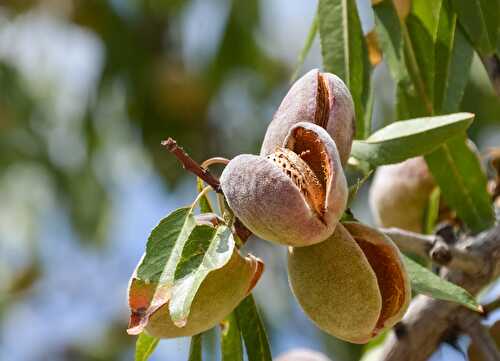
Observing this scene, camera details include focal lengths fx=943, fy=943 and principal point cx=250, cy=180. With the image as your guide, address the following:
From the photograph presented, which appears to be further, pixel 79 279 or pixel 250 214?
pixel 79 279

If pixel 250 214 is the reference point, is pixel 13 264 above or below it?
below

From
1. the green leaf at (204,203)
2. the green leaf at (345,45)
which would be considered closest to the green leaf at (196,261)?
the green leaf at (204,203)

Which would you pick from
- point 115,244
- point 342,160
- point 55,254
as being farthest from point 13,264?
point 342,160

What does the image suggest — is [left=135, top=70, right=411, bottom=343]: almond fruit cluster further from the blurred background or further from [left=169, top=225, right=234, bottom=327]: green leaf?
the blurred background

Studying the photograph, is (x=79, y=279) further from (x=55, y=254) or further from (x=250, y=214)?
(x=250, y=214)

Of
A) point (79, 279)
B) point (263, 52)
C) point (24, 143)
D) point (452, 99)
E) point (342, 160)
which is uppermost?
point (342, 160)

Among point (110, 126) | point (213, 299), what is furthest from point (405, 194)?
point (110, 126)

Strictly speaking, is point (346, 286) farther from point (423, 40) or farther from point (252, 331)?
point (423, 40)
